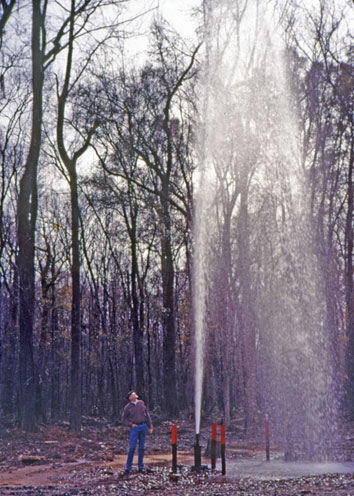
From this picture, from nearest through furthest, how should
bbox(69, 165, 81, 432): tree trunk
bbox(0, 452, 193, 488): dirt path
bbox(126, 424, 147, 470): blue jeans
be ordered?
bbox(0, 452, 193, 488): dirt path, bbox(126, 424, 147, 470): blue jeans, bbox(69, 165, 81, 432): tree trunk

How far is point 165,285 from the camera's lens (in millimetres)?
30250

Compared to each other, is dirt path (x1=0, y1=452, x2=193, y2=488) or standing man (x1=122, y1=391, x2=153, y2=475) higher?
standing man (x1=122, y1=391, x2=153, y2=475)

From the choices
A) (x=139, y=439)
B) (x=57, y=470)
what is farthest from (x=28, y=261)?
(x=139, y=439)

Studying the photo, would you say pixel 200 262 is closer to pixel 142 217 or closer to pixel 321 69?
pixel 321 69

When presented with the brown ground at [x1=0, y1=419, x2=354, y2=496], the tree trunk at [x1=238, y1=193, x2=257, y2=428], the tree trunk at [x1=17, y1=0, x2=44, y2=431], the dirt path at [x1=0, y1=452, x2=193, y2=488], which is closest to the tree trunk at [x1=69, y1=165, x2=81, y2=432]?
the brown ground at [x1=0, y1=419, x2=354, y2=496]

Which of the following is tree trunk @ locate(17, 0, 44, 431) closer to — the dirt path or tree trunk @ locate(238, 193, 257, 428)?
the dirt path

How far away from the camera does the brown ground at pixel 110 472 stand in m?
9.70

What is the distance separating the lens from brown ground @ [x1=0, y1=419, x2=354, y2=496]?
31.8ft

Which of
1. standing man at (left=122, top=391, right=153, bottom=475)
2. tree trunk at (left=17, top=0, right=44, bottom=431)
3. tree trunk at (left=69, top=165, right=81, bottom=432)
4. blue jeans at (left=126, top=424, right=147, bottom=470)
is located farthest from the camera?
tree trunk at (left=69, top=165, right=81, bottom=432)

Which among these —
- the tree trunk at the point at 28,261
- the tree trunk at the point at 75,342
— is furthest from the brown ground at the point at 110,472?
the tree trunk at the point at 28,261

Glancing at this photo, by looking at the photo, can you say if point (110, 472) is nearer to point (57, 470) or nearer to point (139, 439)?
point (139, 439)

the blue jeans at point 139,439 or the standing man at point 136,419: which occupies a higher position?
the standing man at point 136,419

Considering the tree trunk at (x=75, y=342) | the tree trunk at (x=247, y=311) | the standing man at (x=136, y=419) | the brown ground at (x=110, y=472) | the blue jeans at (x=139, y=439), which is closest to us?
the brown ground at (x=110, y=472)

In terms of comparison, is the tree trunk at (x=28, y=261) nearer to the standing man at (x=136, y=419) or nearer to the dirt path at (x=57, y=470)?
the dirt path at (x=57, y=470)
